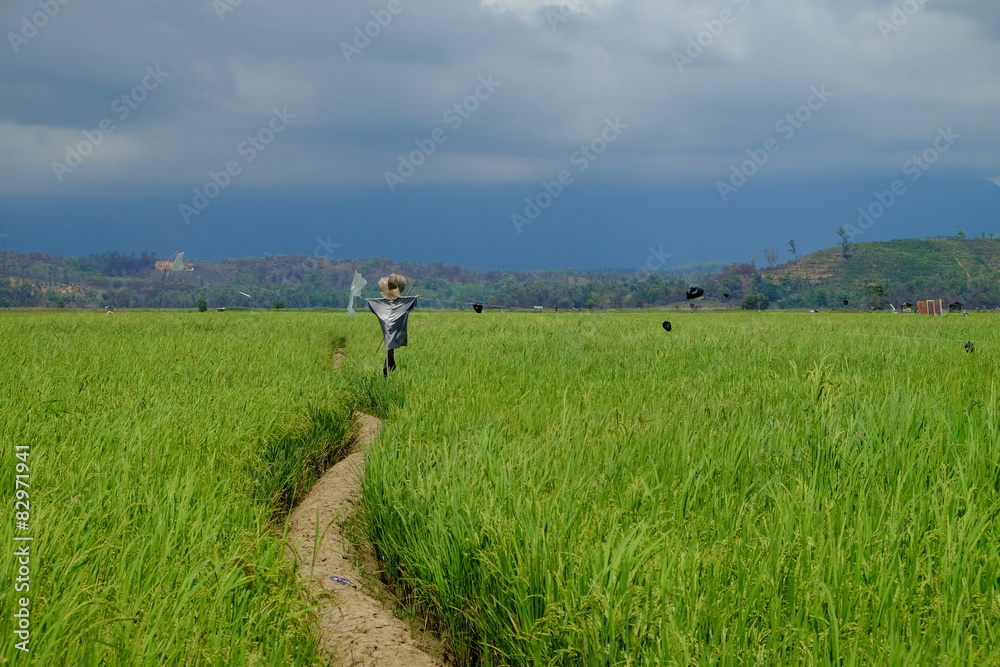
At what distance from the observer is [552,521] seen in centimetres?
321

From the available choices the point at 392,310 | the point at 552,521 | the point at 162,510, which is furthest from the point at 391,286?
the point at 552,521

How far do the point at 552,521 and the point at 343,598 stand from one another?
1295 mm

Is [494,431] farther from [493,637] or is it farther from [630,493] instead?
[493,637]

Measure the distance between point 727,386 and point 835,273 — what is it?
543 ft

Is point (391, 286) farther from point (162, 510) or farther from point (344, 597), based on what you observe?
point (162, 510)

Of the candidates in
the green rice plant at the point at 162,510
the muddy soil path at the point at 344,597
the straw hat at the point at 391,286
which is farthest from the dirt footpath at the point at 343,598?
the straw hat at the point at 391,286

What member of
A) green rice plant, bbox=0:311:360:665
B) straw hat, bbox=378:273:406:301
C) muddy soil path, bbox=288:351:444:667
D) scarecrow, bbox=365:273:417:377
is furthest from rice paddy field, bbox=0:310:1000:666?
straw hat, bbox=378:273:406:301

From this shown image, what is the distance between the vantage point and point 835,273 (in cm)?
15762

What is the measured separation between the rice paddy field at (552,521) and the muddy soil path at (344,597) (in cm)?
18

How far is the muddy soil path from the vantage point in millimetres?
3250

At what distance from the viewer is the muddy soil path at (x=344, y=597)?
10.7 ft

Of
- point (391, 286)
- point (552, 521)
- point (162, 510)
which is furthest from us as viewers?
point (391, 286)

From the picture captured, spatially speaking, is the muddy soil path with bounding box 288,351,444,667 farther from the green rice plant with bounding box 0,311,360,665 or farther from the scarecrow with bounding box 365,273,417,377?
the scarecrow with bounding box 365,273,417,377

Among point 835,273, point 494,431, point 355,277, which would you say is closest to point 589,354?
point 355,277
